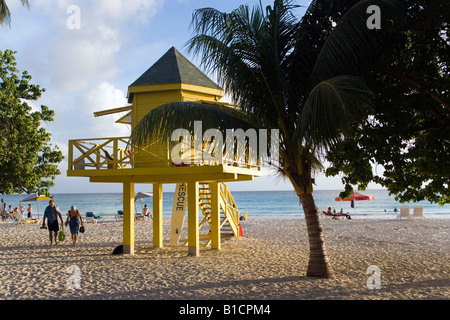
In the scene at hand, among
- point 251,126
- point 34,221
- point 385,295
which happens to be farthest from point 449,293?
point 34,221

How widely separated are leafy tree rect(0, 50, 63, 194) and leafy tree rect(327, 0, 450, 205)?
41.8ft

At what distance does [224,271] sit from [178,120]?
14.0ft

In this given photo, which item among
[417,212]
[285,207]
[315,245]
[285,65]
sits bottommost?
[285,207]

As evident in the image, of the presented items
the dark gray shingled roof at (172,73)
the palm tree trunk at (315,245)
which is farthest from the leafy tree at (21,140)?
the palm tree trunk at (315,245)

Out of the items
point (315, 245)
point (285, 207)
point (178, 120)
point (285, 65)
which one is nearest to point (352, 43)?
point (285, 65)

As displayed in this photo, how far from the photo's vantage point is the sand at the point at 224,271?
829 centimetres

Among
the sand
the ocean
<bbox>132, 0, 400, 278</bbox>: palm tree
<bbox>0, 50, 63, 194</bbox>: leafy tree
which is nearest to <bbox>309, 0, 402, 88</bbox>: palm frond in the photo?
<bbox>132, 0, 400, 278</bbox>: palm tree

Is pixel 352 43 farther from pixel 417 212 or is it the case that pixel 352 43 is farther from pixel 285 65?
pixel 417 212

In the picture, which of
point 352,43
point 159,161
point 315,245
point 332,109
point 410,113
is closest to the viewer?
point 332,109

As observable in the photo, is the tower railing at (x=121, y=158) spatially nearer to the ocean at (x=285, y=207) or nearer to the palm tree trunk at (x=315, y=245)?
the palm tree trunk at (x=315, y=245)

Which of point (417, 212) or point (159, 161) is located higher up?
point (159, 161)

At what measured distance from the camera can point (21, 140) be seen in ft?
56.6

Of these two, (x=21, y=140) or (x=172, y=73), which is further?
(x=21, y=140)

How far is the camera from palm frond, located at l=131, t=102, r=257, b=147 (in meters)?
8.38
